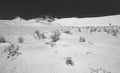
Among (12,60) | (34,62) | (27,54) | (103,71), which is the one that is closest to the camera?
(103,71)

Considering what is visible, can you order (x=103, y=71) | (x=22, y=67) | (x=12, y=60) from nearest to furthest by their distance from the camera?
1. (x=103, y=71)
2. (x=22, y=67)
3. (x=12, y=60)

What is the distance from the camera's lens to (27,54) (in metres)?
3.42

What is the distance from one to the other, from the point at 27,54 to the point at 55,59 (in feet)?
3.38

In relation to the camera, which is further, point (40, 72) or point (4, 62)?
point (4, 62)

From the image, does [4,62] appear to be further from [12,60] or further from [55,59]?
[55,59]

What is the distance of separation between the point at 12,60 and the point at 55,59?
130cm

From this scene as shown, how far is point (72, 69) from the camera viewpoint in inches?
98.9

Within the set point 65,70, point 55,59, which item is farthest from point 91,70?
point 55,59

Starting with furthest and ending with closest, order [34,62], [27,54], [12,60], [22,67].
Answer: [27,54] < [12,60] < [34,62] < [22,67]

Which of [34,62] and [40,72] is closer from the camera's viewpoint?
[40,72]

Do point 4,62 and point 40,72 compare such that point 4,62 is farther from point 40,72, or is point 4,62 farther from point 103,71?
point 103,71

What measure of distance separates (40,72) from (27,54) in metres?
1.19

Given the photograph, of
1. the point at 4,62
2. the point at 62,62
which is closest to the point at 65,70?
the point at 62,62

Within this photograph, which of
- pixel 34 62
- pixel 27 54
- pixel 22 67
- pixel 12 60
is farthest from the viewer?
pixel 27 54
